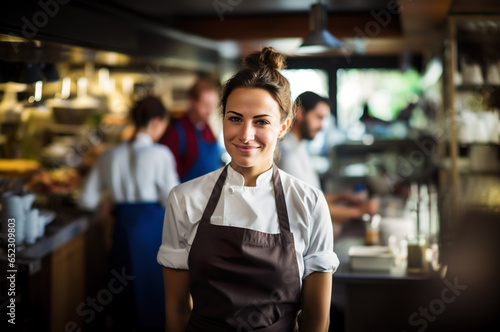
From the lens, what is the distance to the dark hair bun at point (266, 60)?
197cm

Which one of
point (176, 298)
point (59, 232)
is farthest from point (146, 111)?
point (176, 298)

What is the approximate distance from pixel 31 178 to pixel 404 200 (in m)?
3.31

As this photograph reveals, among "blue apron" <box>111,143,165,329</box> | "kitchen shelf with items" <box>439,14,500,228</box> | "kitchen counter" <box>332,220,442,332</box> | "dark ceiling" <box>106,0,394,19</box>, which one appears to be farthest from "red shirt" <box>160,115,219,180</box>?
"kitchen shelf with items" <box>439,14,500,228</box>

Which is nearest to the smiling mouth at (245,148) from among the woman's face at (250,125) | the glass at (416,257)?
the woman's face at (250,125)

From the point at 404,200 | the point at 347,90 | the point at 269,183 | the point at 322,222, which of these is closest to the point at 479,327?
the point at 322,222

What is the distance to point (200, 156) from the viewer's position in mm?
4305

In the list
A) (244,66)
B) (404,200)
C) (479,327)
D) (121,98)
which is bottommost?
(479,327)

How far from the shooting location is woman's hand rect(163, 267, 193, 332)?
1952 millimetres

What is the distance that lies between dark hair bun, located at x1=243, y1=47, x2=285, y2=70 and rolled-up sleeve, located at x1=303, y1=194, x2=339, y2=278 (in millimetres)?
495

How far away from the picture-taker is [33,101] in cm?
331

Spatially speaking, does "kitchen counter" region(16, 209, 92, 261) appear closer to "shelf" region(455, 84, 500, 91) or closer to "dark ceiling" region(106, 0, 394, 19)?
"dark ceiling" region(106, 0, 394, 19)

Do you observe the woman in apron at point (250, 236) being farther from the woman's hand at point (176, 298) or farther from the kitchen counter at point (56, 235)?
the kitchen counter at point (56, 235)

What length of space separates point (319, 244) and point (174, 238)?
1.63 ft

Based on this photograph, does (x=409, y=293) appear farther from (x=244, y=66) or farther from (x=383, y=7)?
(x=383, y=7)
